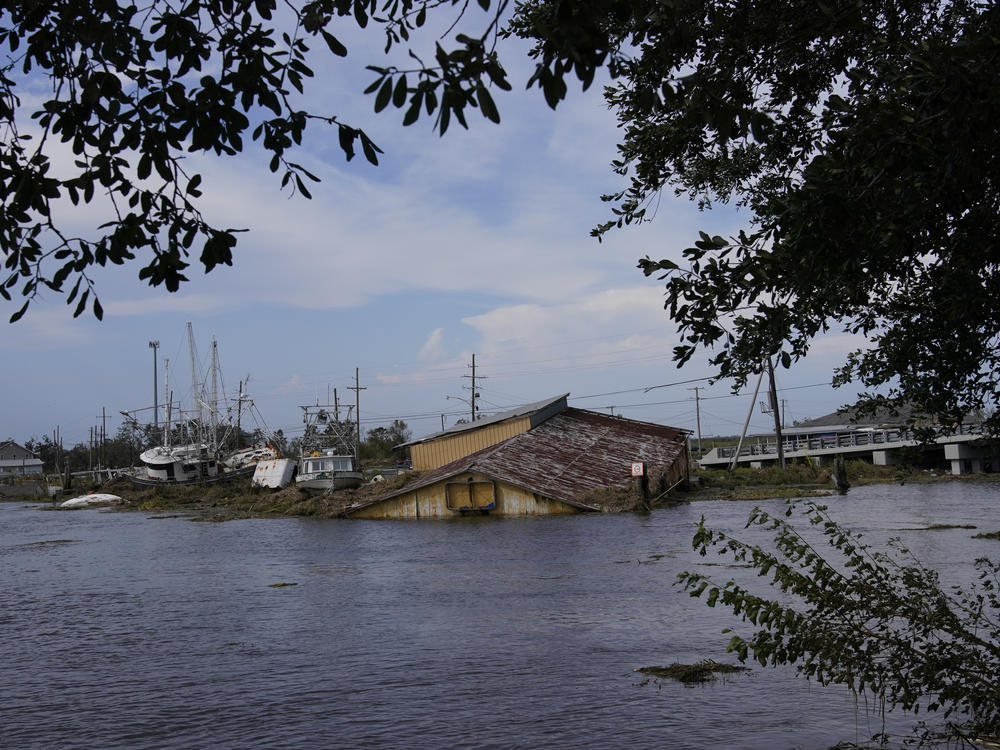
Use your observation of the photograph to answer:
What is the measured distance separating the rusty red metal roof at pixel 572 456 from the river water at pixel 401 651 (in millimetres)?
9186

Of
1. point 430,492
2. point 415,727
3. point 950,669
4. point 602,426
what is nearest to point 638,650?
point 415,727

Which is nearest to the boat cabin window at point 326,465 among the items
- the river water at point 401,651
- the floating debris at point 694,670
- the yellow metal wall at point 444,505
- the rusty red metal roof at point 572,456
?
the rusty red metal roof at point 572,456

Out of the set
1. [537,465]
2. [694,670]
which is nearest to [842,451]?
[537,465]

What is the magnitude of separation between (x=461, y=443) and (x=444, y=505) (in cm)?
1252

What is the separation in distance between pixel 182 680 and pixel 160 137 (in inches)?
290

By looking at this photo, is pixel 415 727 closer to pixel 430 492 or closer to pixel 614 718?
pixel 614 718

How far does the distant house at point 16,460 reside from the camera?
131 m

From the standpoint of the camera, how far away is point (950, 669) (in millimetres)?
5852

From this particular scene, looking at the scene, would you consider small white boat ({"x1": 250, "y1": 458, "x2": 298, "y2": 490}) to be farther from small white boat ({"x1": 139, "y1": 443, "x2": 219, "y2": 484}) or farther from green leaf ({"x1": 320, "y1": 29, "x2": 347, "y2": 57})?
green leaf ({"x1": 320, "y1": 29, "x2": 347, "y2": 57})

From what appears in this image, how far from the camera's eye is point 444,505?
113 feet

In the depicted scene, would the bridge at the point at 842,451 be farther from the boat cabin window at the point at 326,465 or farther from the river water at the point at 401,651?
the river water at the point at 401,651

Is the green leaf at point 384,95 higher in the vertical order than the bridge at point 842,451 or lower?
higher

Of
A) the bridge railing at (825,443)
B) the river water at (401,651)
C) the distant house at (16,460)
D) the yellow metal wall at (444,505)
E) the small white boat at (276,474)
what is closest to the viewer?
the river water at (401,651)

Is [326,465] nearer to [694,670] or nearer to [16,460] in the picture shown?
[694,670]
